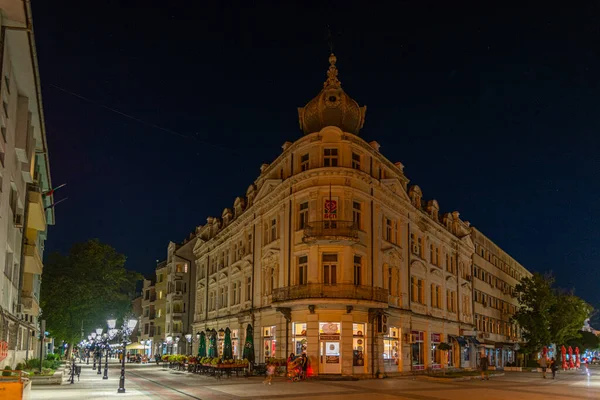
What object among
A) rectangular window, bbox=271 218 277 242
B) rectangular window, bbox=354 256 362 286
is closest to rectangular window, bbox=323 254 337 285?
rectangular window, bbox=354 256 362 286

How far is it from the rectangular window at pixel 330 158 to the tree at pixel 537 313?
40.3m

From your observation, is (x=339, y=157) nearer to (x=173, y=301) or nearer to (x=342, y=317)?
(x=342, y=317)

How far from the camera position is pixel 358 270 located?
38438mm

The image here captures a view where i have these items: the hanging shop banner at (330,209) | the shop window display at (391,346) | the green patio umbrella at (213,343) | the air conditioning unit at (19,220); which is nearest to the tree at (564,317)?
the shop window display at (391,346)

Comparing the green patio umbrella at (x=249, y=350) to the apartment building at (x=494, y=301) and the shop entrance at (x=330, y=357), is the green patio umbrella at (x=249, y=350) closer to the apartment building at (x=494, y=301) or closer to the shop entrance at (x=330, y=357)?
the shop entrance at (x=330, y=357)

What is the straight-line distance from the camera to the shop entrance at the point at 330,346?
119 ft

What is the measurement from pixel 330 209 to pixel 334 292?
4984 millimetres

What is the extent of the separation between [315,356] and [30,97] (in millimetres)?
20843

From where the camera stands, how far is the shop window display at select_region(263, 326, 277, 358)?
4122 cm

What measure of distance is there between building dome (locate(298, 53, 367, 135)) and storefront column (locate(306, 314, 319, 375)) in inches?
499

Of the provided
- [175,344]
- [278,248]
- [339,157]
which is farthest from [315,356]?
[175,344]

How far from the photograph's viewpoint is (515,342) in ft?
249

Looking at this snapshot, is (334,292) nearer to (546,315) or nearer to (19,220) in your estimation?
(19,220)

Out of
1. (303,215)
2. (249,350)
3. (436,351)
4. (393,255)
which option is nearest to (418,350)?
(436,351)
